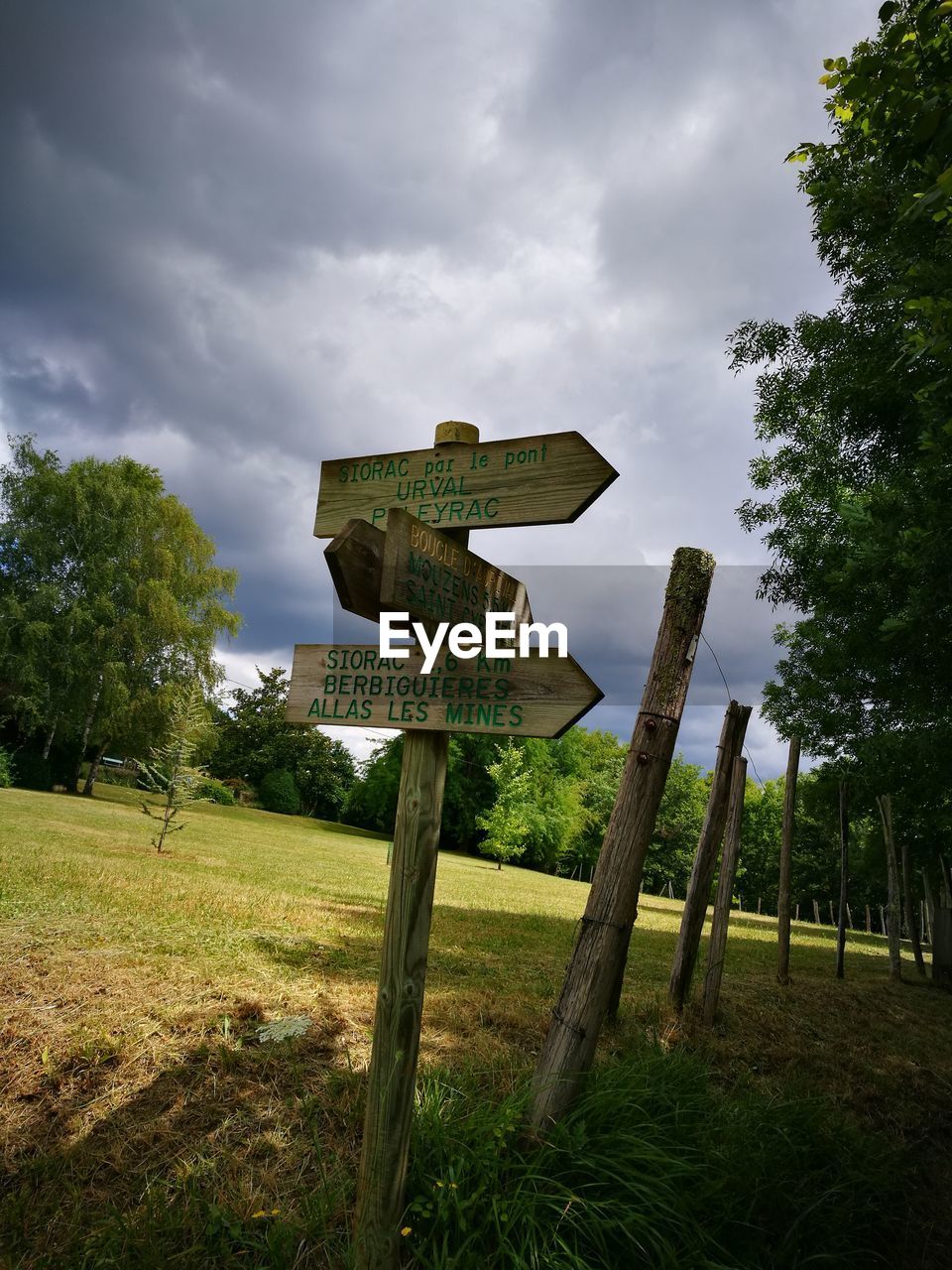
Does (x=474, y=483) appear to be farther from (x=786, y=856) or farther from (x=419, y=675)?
(x=786, y=856)

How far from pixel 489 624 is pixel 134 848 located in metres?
12.7

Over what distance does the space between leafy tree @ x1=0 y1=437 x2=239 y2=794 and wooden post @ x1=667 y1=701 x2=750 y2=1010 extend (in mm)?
21448

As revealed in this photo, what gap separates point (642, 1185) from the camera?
2930mm

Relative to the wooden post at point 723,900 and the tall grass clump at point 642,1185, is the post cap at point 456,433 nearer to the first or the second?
the tall grass clump at point 642,1185

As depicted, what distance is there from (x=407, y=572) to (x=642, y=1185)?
2741 mm

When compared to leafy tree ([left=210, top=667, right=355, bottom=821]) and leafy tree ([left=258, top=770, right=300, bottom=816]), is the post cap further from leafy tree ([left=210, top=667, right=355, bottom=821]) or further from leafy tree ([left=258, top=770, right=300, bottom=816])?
leafy tree ([left=210, top=667, right=355, bottom=821])

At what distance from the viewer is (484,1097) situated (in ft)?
11.6

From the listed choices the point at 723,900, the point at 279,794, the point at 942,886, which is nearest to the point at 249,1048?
the point at 723,900

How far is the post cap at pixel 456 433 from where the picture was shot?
327cm

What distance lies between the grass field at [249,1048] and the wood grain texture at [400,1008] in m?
0.23

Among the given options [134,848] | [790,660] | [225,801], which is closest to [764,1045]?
[790,660]

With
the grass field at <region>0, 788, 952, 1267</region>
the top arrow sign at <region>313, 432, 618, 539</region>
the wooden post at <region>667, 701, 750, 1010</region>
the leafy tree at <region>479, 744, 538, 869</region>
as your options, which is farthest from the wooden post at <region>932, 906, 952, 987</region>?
the leafy tree at <region>479, 744, 538, 869</region>

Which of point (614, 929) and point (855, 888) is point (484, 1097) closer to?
point (614, 929)

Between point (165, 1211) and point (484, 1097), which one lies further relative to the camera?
point (484, 1097)
